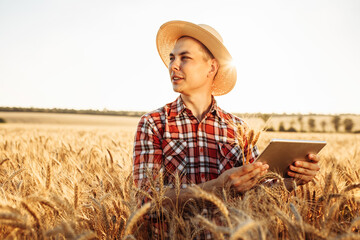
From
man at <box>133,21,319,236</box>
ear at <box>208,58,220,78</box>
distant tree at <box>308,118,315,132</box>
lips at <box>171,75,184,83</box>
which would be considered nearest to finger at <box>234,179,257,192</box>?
man at <box>133,21,319,236</box>

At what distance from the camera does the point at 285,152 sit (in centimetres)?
164

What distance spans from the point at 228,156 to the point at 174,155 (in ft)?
1.46

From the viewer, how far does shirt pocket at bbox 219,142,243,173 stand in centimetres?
217

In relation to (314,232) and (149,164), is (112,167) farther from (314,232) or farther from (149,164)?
(314,232)

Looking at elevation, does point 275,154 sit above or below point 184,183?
above

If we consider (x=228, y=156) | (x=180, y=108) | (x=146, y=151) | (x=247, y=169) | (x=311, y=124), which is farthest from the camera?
(x=311, y=124)

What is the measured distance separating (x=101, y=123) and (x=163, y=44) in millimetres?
38378

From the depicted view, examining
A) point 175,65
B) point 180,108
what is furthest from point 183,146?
point 175,65

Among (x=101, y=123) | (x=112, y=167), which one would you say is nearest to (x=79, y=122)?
(x=101, y=123)

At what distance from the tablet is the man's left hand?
3 cm

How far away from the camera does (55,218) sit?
4.81ft

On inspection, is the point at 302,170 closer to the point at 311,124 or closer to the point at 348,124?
the point at 348,124

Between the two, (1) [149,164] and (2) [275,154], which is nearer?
(2) [275,154]

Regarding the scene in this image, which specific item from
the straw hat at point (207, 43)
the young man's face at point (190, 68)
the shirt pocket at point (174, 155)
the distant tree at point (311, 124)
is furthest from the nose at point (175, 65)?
the distant tree at point (311, 124)
